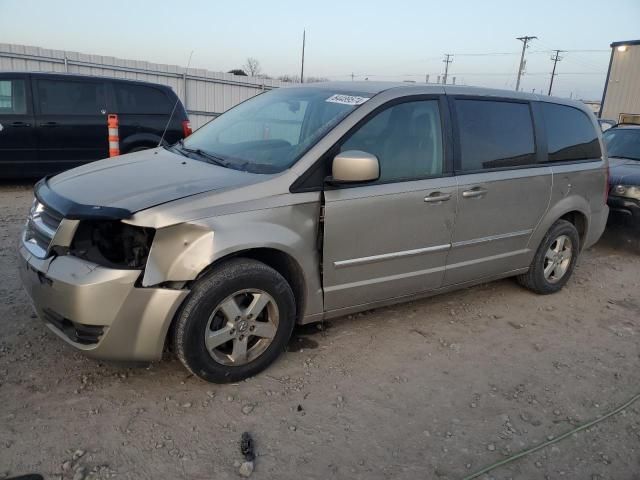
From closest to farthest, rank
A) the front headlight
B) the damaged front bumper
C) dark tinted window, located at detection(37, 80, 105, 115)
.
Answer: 1. the damaged front bumper
2. the front headlight
3. dark tinted window, located at detection(37, 80, 105, 115)

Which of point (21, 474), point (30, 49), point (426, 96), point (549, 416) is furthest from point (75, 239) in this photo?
point (30, 49)

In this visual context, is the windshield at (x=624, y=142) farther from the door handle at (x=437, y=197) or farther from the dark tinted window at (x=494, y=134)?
the door handle at (x=437, y=197)

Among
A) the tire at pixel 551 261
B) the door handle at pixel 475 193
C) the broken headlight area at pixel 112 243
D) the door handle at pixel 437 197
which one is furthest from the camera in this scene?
the tire at pixel 551 261

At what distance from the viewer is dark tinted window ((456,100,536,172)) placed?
12.5 feet

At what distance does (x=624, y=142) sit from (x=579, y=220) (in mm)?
3575

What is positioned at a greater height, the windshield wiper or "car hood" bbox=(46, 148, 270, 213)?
the windshield wiper

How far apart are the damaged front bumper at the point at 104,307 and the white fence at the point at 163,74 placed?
11.2 m

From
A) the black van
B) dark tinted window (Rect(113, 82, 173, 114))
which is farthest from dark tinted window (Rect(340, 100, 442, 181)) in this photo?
dark tinted window (Rect(113, 82, 173, 114))

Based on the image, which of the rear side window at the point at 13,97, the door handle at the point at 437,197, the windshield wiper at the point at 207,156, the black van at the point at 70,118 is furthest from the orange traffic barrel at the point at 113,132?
the door handle at the point at 437,197

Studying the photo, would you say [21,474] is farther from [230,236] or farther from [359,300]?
[359,300]

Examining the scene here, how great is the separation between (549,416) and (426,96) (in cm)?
223

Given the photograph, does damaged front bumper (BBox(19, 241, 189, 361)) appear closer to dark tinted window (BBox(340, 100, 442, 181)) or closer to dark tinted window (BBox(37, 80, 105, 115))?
dark tinted window (BBox(340, 100, 442, 181))

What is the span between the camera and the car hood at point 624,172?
630cm

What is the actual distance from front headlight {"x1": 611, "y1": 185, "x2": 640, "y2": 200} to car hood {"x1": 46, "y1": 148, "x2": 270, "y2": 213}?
5245 mm
